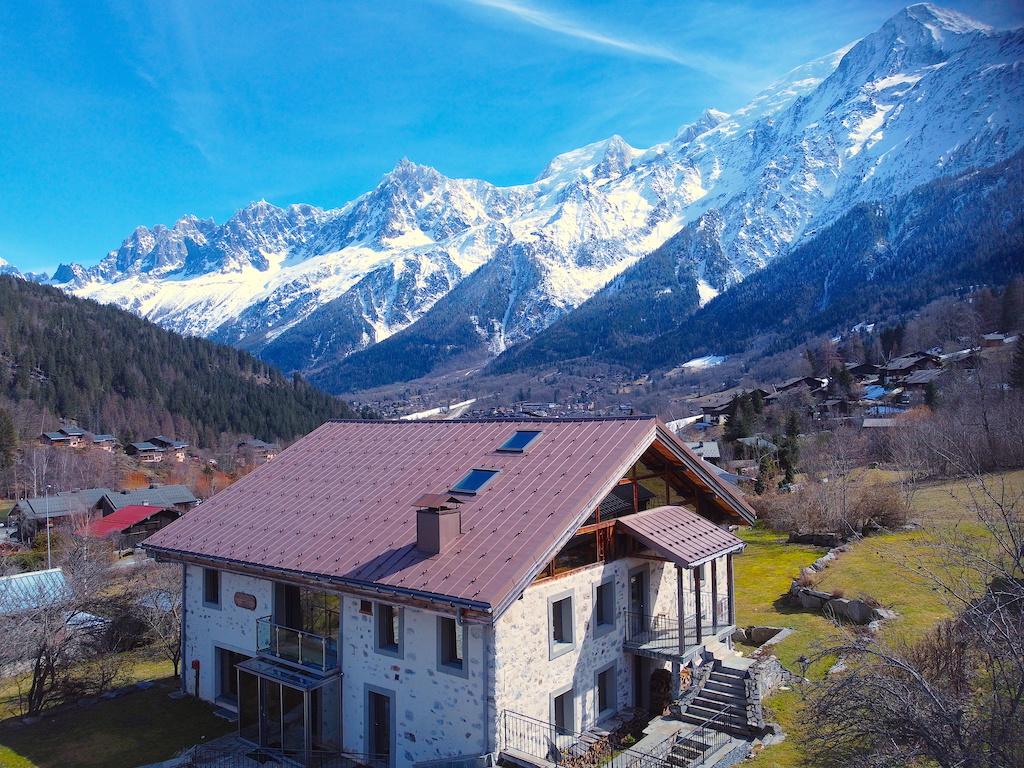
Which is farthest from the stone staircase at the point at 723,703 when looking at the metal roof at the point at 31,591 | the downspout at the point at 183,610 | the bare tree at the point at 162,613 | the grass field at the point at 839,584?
the metal roof at the point at 31,591

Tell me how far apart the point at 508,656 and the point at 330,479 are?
893 cm

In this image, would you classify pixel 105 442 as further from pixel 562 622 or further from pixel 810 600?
pixel 562 622

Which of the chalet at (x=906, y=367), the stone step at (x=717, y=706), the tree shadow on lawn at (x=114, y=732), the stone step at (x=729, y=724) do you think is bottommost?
the tree shadow on lawn at (x=114, y=732)

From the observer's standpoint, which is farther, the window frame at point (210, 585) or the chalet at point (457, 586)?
the window frame at point (210, 585)

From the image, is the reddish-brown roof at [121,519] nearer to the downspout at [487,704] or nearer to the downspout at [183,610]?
the downspout at [183,610]

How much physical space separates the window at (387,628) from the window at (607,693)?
5218 mm

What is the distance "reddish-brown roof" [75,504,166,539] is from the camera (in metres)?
60.1

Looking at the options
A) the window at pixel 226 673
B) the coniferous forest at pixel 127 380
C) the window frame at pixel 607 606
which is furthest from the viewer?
the coniferous forest at pixel 127 380

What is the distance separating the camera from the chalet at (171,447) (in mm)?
117875

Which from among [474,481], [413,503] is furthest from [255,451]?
[474,481]

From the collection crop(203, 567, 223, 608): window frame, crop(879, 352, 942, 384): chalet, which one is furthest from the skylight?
crop(879, 352, 942, 384): chalet

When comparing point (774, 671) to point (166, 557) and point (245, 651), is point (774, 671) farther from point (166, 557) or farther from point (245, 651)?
point (166, 557)

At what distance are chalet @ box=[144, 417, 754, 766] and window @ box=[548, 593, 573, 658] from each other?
2.6 inches

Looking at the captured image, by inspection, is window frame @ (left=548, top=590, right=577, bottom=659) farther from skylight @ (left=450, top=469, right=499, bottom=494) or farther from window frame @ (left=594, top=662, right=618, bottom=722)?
skylight @ (left=450, top=469, right=499, bottom=494)
